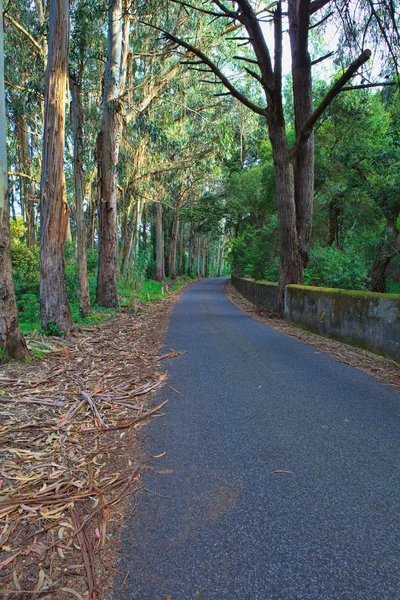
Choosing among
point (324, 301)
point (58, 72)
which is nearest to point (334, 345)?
point (324, 301)

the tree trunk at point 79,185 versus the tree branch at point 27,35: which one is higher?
the tree branch at point 27,35

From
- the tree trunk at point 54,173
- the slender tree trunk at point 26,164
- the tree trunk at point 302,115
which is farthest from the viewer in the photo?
the slender tree trunk at point 26,164

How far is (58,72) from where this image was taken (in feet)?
24.3

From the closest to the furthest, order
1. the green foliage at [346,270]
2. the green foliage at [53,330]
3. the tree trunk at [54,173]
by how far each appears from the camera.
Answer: the tree trunk at [54,173]
the green foliage at [53,330]
the green foliage at [346,270]

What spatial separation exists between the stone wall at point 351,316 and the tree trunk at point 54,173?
5339 millimetres

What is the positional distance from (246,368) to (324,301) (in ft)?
11.3

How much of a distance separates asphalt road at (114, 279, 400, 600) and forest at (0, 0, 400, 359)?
345cm

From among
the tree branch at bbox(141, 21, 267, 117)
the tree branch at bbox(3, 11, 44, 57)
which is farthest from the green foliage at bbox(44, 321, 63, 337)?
the tree branch at bbox(3, 11, 44, 57)

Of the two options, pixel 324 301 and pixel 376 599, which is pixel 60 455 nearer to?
pixel 376 599

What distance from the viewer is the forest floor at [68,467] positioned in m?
1.92

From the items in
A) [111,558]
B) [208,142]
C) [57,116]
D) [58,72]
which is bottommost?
[111,558]

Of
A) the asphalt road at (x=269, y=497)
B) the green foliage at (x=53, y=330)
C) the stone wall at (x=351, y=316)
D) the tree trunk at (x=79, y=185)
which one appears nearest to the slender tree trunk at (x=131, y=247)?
the tree trunk at (x=79, y=185)

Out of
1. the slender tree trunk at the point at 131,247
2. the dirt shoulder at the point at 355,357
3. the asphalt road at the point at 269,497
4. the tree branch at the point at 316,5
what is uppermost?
the tree branch at the point at 316,5

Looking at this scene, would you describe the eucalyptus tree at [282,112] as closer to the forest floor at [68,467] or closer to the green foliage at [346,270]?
the green foliage at [346,270]
